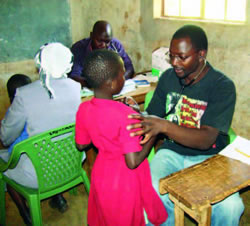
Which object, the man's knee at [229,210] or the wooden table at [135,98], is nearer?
the man's knee at [229,210]

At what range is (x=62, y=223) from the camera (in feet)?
8.77

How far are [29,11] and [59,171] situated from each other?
2652mm

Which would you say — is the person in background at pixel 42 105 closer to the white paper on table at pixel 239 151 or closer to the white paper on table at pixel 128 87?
the white paper on table at pixel 128 87

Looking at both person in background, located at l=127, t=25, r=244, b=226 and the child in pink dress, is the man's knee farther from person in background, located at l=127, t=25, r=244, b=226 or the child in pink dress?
the child in pink dress

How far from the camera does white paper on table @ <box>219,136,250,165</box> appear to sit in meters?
1.78

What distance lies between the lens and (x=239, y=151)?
1853 mm

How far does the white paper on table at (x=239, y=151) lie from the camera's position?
5.85 ft

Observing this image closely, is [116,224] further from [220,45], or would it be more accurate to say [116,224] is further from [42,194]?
[220,45]

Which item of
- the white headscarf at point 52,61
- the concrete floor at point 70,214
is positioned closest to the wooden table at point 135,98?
the concrete floor at point 70,214

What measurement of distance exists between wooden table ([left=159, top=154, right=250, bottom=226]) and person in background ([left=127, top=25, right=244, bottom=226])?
208mm

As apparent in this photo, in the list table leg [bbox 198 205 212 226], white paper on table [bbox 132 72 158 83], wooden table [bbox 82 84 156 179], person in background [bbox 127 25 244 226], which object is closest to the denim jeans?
person in background [bbox 127 25 244 226]

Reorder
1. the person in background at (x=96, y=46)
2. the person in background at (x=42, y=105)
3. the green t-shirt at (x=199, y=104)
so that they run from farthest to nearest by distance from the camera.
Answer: the person in background at (x=96, y=46) < the person in background at (x=42, y=105) < the green t-shirt at (x=199, y=104)

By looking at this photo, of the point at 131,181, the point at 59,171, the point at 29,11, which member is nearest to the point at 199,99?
the point at 131,181

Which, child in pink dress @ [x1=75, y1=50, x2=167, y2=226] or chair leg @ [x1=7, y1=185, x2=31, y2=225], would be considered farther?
chair leg @ [x1=7, y1=185, x2=31, y2=225]
